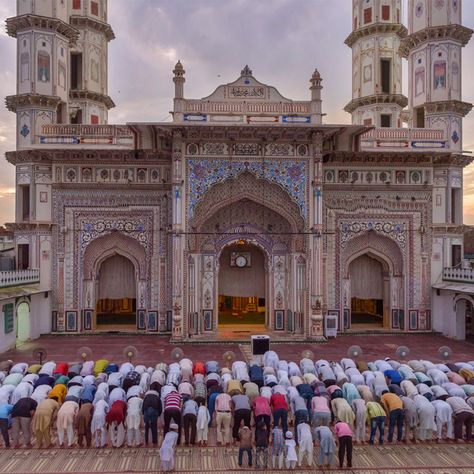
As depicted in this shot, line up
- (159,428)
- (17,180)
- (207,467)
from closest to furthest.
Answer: (207,467), (159,428), (17,180)

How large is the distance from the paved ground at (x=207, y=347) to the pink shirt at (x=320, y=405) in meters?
6.17

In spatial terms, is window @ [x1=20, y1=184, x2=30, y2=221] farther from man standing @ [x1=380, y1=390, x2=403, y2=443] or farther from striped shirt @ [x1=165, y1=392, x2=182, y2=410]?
man standing @ [x1=380, y1=390, x2=403, y2=443]

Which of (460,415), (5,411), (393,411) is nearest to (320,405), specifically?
(393,411)

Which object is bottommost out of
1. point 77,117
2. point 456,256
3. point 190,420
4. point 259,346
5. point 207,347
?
point 207,347

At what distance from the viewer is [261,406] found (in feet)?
26.4

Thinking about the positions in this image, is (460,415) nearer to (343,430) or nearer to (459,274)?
(343,430)

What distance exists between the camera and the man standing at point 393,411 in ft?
27.2

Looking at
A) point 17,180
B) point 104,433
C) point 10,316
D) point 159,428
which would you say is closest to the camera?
point 104,433

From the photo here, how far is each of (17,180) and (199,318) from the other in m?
9.20

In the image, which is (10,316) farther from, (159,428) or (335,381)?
(335,381)

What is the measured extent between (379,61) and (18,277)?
18.7m

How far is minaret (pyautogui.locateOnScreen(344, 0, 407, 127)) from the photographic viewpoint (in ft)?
71.9

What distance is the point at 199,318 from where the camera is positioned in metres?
17.5

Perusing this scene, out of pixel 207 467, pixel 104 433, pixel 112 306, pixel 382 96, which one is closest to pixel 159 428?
pixel 104 433
